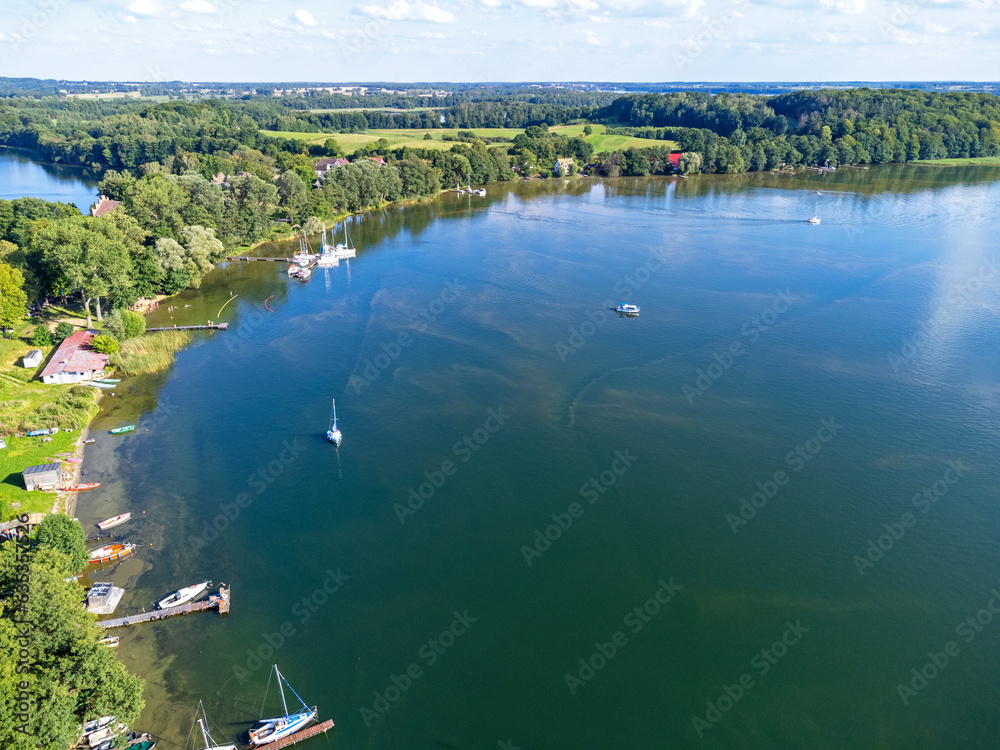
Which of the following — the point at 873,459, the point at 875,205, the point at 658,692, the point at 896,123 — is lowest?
the point at 658,692

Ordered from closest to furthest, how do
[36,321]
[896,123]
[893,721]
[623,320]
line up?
[893,721]
[36,321]
[623,320]
[896,123]

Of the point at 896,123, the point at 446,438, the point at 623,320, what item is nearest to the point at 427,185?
the point at 623,320

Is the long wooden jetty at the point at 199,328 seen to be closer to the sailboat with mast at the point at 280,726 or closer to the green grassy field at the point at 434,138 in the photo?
the sailboat with mast at the point at 280,726

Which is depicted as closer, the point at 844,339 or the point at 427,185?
the point at 844,339

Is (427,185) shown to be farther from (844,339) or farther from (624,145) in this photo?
(844,339)
